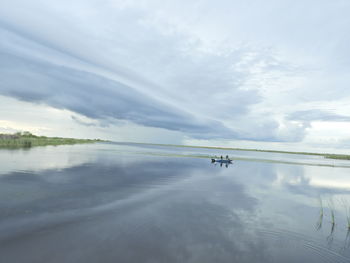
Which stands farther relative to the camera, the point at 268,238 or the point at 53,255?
the point at 268,238

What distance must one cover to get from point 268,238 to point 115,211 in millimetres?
10054

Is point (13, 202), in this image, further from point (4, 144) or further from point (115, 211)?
point (4, 144)

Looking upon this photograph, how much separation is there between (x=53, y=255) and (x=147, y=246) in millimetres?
3999

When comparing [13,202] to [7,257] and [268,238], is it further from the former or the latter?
[268,238]

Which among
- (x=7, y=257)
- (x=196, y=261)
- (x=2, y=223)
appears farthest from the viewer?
(x=2, y=223)

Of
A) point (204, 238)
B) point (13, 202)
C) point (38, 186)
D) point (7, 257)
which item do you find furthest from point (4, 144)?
point (204, 238)

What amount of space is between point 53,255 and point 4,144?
71.7 m

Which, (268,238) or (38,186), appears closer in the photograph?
(268,238)

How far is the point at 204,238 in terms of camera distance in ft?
35.3

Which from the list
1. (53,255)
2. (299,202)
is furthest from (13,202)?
(299,202)

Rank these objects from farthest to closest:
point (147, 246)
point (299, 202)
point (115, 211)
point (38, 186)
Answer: point (299, 202) < point (38, 186) < point (115, 211) < point (147, 246)


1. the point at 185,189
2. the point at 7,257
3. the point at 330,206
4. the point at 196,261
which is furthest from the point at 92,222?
the point at 330,206

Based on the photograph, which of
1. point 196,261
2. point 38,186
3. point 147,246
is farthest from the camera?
point 38,186

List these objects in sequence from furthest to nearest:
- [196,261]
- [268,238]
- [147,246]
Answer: [268,238] → [147,246] → [196,261]
